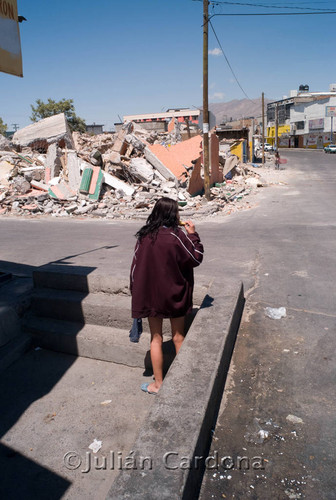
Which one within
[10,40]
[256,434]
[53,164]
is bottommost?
[256,434]

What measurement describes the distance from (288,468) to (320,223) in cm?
842

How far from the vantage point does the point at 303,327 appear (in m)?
4.03

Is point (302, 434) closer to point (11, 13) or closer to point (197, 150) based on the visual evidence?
point (11, 13)

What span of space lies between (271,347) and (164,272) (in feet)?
4.66

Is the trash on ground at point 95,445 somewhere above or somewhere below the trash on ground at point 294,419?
below

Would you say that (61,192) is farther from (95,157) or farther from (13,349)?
(13,349)

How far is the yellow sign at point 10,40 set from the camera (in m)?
3.68

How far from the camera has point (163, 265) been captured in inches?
119

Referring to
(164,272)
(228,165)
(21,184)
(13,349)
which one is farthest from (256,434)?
(228,165)

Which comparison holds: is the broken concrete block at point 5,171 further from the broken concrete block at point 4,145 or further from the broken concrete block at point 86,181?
the broken concrete block at point 86,181

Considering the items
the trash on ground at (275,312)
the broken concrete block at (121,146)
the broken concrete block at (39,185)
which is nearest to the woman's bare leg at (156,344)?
the trash on ground at (275,312)

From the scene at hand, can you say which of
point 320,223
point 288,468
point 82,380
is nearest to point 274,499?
point 288,468

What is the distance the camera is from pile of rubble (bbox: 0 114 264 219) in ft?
45.1

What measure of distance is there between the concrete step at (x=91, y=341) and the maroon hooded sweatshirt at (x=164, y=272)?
81 centimetres
